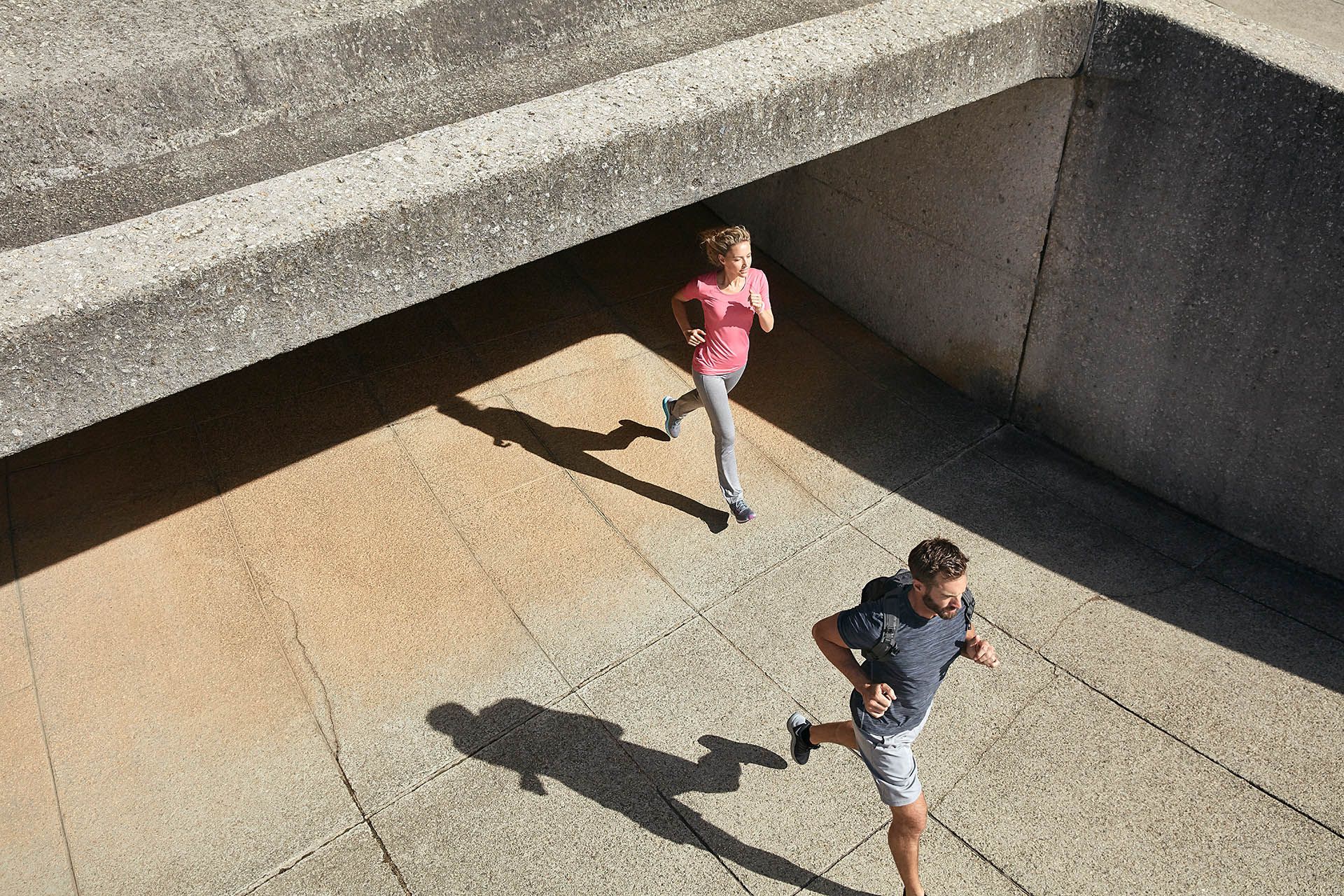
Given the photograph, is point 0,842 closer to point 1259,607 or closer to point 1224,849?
point 1224,849

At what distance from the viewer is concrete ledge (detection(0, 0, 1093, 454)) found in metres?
3.32

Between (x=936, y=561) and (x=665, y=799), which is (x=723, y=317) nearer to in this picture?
(x=936, y=561)

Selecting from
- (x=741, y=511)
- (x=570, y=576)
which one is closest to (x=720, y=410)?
(x=741, y=511)

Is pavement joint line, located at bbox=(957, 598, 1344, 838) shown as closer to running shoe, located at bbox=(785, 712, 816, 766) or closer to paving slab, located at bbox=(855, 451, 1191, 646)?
paving slab, located at bbox=(855, 451, 1191, 646)

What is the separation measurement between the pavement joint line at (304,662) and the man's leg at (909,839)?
6.75 ft

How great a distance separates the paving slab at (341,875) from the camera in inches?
167

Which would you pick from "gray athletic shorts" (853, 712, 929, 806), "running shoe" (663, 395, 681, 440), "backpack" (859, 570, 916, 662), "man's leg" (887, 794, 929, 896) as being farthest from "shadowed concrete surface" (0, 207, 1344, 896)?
"backpack" (859, 570, 916, 662)

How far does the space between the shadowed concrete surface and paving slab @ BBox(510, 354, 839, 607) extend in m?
0.02

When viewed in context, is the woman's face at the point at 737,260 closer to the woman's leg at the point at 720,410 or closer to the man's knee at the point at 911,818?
the woman's leg at the point at 720,410

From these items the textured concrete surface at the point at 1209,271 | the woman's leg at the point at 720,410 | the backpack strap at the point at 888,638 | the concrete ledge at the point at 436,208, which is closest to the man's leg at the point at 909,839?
the backpack strap at the point at 888,638

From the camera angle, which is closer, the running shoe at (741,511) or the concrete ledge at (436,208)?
the concrete ledge at (436,208)

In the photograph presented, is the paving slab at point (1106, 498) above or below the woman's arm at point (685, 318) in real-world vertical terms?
below

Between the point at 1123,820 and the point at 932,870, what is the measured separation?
0.94 meters

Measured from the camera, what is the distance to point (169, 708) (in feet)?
16.0
